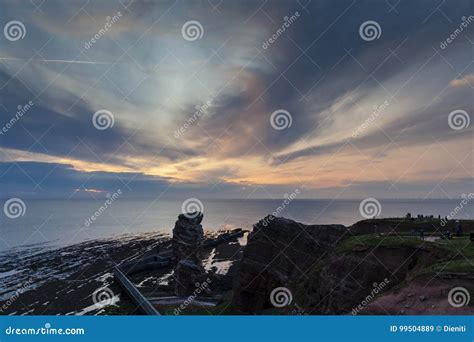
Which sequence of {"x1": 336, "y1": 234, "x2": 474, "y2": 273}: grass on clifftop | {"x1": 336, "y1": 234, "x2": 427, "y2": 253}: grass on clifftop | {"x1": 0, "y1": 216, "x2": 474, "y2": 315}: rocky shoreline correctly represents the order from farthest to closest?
{"x1": 336, "y1": 234, "x2": 427, "y2": 253}: grass on clifftop < {"x1": 336, "y1": 234, "x2": 474, "y2": 273}: grass on clifftop < {"x1": 0, "y1": 216, "x2": 474, "y2": 315}: rocky shoreline

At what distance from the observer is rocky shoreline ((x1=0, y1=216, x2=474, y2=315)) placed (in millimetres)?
15484

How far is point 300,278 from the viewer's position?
24484 millimetres

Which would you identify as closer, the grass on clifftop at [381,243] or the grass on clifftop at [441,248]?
the grass on clifftop at [441,248]

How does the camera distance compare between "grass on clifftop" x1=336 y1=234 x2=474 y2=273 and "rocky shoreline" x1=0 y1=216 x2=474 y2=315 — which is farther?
"grass on clifftop" x1=336 y1=234 x2=474 y2=273

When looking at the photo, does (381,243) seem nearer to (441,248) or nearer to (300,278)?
(441,248)

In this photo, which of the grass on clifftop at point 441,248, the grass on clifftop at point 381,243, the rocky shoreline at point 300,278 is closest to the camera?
the rocky shoreline at point 300,278

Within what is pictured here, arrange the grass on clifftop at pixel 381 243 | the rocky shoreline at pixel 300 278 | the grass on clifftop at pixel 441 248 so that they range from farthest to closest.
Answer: the grass on clifftop at pixel 381 243 < the grass on clifftop at pixel 441 248 < the rocky shoreline at pixel 300 278

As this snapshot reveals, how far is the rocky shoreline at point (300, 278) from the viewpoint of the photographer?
15.5m

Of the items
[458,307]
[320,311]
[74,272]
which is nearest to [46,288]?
[74,272]

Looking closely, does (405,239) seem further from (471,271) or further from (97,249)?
(97,249)

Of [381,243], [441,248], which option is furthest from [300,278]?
[441,248]

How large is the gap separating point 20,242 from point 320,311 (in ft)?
357

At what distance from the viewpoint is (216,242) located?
105938 millimetres

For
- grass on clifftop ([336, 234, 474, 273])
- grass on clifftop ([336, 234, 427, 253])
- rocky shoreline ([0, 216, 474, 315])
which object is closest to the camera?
rocky shoreline ([0, 216, 474, 315])
